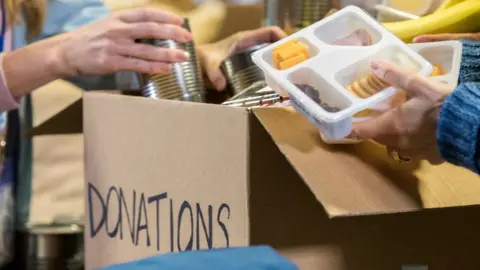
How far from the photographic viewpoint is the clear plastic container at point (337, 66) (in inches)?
21.2

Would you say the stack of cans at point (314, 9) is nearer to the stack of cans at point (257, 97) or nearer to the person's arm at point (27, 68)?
the stack of cans at point (257, 97)

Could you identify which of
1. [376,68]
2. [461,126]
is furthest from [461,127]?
[376,68]

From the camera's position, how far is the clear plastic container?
1.76 feet

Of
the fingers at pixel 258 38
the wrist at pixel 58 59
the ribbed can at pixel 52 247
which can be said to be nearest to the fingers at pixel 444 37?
the fingers at pixel 258 38

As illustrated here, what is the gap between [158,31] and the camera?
819mm

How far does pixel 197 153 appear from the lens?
2.19 feet

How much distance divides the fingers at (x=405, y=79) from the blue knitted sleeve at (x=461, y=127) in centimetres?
3

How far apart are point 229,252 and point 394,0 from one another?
0.98 meters

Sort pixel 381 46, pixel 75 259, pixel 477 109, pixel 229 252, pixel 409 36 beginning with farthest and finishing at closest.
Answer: pixel 75 259 → pixel 409 36 → pixel 381 46 → pixel 477 109 → pixel 229 252

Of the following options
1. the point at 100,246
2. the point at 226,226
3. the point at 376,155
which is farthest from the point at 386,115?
the point at 100,246

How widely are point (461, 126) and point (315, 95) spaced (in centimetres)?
14

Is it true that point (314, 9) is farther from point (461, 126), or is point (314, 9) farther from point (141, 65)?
point (461, 126)

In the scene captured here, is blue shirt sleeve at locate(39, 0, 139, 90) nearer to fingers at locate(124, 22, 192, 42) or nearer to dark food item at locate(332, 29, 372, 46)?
fingers at locate(124, 22, 192, 42)

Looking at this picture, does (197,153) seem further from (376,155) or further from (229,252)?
(229,252)
